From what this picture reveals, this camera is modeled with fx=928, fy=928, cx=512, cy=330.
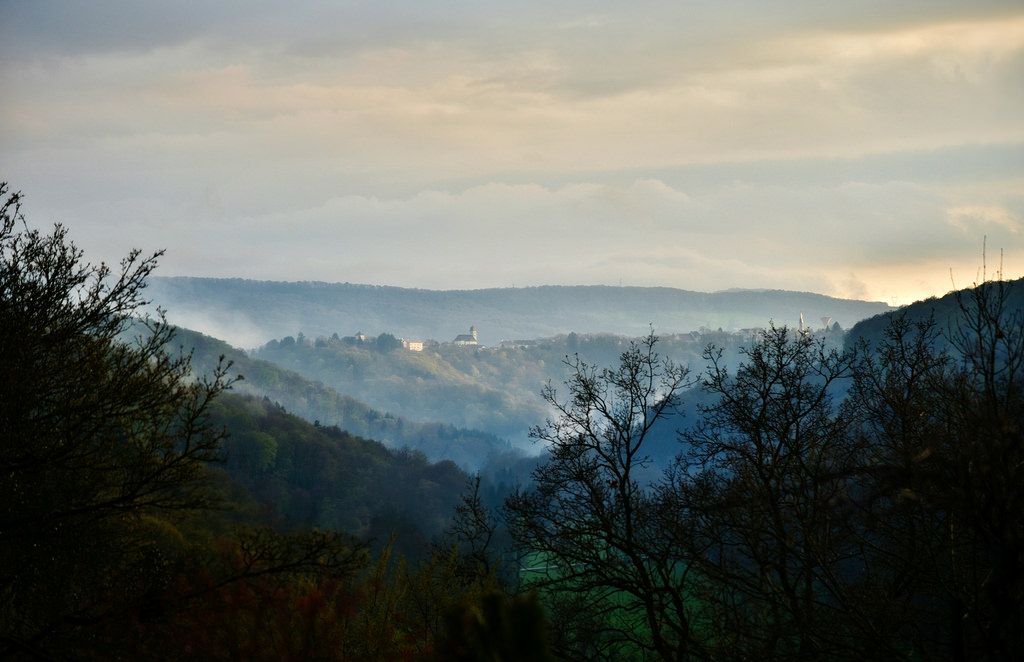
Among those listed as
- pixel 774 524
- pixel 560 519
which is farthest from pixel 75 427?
pixel 774 524

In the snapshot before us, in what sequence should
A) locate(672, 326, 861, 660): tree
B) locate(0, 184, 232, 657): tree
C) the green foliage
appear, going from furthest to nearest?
locate(672, 326, 861, 660): tree, locate(0, 184, 232, 657): tree, the green foliage

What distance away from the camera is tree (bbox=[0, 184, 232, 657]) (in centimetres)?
1223

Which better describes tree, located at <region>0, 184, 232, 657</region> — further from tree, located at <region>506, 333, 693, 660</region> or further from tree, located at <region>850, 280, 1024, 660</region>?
tree, located at <region>850, 280, 1024, 660</region>

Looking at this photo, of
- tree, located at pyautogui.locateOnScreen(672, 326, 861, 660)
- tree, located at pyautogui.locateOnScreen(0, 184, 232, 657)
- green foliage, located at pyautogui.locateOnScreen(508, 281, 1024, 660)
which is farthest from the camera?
tree, located at pyautogui.locateOnScreen(672, 326, 861, 660)

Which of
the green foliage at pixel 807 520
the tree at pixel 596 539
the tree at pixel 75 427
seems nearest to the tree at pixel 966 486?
the green foliage at pixel 807 520

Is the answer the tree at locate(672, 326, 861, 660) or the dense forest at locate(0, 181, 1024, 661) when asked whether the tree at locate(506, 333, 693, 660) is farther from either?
the tree at locate(672, 326, 861, 660)

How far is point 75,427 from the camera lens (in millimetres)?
12398

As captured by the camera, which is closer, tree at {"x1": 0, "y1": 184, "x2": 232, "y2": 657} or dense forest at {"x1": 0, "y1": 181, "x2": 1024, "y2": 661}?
dense forest at {"x1": 0, "y1": 181, "x2": 1024, "y2": 661}

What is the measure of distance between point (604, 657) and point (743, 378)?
595 cm

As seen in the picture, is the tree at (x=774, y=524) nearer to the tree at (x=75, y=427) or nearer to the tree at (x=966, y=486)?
the tree at (x=966, y=486)

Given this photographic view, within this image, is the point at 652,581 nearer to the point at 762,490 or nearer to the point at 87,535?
the point at 762,490

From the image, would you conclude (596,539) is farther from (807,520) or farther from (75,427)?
(75,427)

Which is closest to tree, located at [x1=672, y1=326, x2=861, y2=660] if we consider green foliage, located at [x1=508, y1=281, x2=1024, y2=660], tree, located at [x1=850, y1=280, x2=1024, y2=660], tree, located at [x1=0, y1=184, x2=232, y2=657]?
green foliage, located at [x1=508, y1=281, x2=1024, y2=660]

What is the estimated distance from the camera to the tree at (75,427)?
12.2 m
